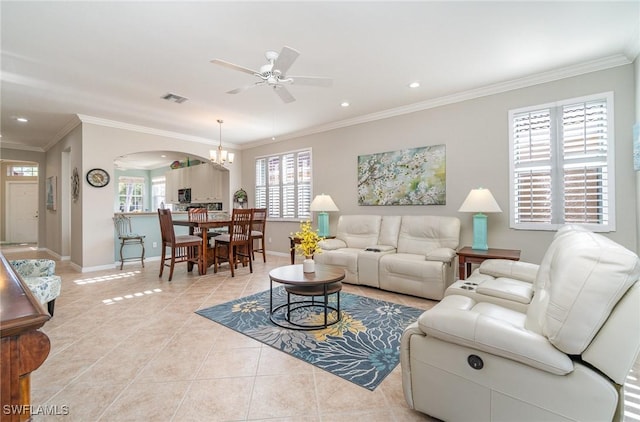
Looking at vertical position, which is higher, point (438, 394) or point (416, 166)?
point (416, 166)

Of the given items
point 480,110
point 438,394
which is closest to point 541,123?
point 480,110

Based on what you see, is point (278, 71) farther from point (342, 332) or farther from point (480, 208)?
point (480, 208)

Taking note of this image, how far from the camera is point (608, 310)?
1.12 meters

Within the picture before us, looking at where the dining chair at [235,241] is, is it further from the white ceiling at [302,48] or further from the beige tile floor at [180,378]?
the white ceiling at [302,48]

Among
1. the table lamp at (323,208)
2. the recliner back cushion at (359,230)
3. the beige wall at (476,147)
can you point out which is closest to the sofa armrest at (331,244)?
the recliner back cushion at (359,230)

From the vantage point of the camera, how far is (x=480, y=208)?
3.50 m

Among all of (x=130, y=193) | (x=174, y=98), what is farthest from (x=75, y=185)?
(x=130, y=193)

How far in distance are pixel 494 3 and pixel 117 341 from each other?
13.7 feet

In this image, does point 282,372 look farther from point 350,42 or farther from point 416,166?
point 416,166

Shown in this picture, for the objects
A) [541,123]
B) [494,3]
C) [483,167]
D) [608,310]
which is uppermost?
[494,3]

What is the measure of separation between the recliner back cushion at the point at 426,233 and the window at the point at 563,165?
743mm

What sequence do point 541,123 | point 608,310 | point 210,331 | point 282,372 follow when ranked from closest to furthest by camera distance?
point 608,310 → point 282,372 → point 210,331 → point 541,123

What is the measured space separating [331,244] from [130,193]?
9.13m

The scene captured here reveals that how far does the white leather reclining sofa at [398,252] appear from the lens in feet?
11.5
